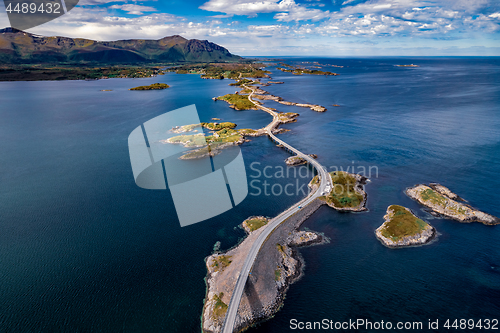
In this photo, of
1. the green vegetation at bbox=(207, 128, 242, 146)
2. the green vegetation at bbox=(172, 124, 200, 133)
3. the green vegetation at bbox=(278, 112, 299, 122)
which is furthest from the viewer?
the green vegetation at bbox=(278, 112, 299, 122)

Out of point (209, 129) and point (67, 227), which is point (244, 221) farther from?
point (209, 129)

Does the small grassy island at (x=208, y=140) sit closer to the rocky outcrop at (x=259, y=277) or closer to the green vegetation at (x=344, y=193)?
the green vegetation at (x=344, y=193)

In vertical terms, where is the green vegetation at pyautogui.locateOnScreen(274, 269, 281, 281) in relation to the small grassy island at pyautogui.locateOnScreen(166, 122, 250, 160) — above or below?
below

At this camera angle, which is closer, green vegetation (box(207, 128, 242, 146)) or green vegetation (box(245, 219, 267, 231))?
green vegetation (box(245, 219, 267, 231))

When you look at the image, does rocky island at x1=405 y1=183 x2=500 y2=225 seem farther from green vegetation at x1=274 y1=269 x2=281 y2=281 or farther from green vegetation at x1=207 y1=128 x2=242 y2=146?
green vegetation at x1=207 y1=128 x2=242 y2=146

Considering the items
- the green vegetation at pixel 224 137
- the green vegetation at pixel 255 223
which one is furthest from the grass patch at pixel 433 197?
the green vegetation at pixel 224 137

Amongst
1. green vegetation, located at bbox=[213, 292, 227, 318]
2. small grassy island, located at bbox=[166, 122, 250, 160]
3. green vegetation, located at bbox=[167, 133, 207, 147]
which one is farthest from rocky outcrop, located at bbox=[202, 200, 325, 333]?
green vegetation, located at bbox=[167, 133, 207, 147]

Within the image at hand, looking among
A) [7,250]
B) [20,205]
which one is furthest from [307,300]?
[20,205]
